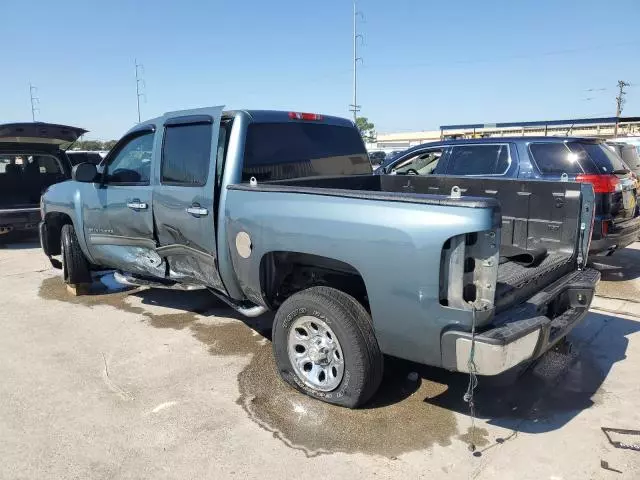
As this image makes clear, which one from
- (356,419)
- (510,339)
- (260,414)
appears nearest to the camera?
(510,339)

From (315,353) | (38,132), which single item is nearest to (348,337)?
(315,353)

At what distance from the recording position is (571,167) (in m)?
6.43

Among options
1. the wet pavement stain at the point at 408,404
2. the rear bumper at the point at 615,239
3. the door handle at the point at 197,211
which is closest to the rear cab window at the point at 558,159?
the rear bumper at the point at 615,239

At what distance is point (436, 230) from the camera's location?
269 centimetres

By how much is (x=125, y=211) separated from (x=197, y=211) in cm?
125

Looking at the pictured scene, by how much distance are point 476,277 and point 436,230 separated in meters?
0.33

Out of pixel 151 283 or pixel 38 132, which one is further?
pixel 38 132

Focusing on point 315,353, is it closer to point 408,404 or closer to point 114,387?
point 408,404

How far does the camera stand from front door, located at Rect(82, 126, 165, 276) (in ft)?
15.7

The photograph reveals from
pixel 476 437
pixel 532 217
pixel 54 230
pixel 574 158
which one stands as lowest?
pixel 476 437

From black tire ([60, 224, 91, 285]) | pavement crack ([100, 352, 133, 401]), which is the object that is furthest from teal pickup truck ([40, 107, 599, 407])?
pavement crack ([100, 352, 133, 401])

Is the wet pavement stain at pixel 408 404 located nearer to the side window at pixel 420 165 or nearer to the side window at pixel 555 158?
the side window at pixel 555 158

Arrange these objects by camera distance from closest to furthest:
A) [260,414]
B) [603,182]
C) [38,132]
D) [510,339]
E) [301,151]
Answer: [510,339], [260,414], [301,151], [603,182], [38,132]

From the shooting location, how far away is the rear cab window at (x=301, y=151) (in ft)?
13.5
